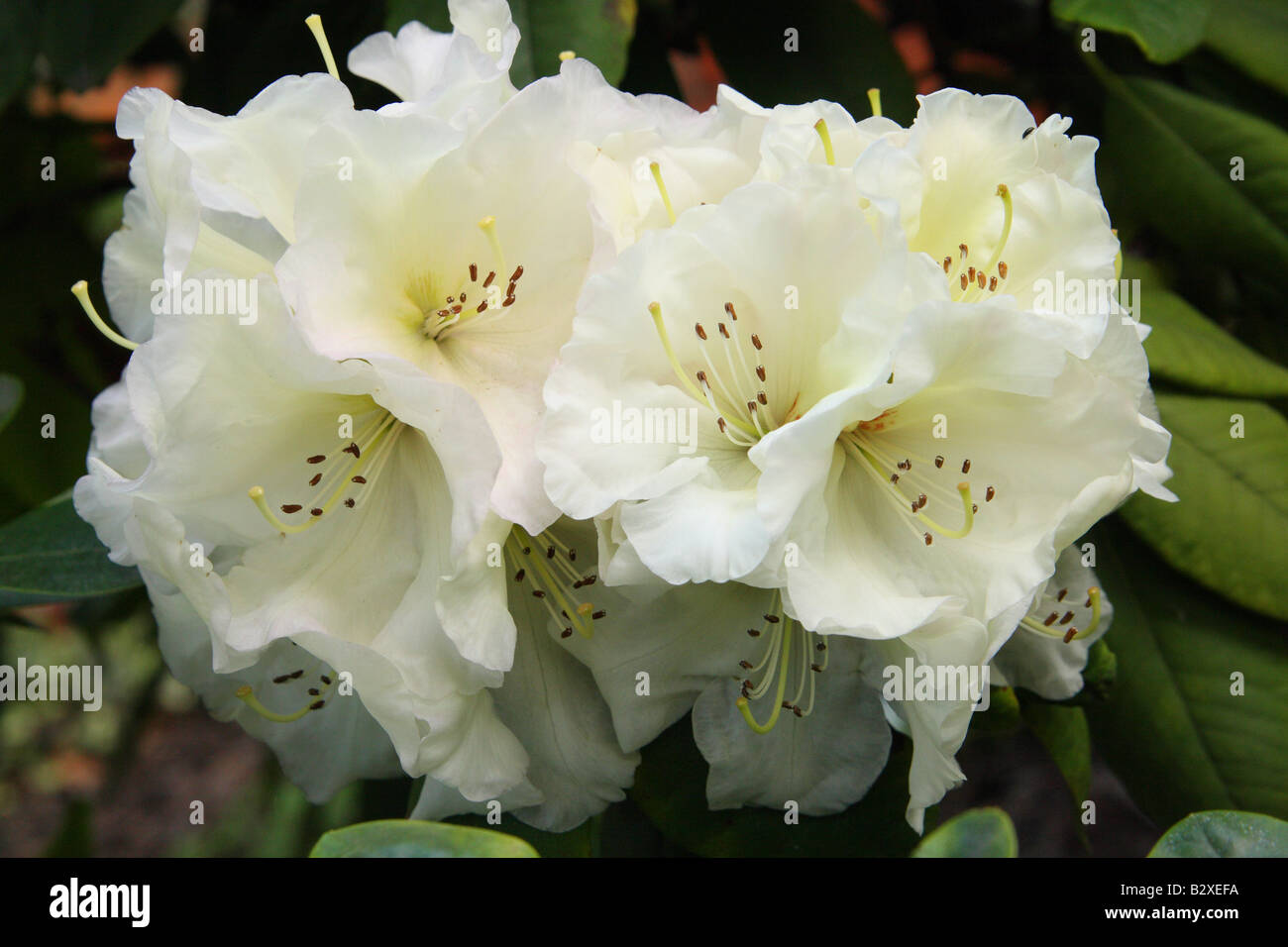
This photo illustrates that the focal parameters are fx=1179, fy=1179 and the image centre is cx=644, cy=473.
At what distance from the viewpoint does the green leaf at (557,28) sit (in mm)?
799

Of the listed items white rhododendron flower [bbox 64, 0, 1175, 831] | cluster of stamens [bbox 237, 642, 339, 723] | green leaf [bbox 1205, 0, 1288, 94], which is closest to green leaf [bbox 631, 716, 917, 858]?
white rhododendron flower [bbox 64, 0, 1175, 831]

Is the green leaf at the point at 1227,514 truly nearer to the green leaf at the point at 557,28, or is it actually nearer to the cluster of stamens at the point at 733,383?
the cluster of stamens at the point at 733,383

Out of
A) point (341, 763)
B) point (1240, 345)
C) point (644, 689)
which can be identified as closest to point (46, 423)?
point (341, 763)

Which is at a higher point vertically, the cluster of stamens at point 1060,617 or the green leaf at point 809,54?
the green leaf at point 809,54

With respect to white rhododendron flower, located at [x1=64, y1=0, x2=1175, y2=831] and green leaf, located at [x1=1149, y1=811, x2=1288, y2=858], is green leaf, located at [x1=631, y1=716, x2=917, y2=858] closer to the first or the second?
white rhododendron flower, located at [x1=64, y1=0, x2=1175, y2=831]

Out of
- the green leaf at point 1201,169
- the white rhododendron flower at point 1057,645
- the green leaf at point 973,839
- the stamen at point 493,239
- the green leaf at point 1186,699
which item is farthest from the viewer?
the green leaf at point 1201,169

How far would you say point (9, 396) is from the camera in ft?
3.08

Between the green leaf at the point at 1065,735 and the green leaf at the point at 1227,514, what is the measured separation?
0.47ft

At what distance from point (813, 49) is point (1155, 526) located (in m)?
0.46

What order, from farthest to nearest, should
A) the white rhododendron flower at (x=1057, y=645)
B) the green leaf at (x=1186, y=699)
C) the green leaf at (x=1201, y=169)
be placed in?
1. the green leaf at (x=1201, y=169)
2. the green leaf at (x=1186, y=699)
3. the white rhododendron flower at (x=1057, y=645)

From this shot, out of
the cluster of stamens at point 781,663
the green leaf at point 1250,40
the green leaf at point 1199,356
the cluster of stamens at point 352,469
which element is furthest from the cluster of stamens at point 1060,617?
the green leaf at point 1250,40

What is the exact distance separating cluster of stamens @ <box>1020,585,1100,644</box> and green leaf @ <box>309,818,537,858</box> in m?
0.32

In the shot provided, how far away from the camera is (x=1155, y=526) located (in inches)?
33.3

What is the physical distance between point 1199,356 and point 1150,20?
0.24 m
